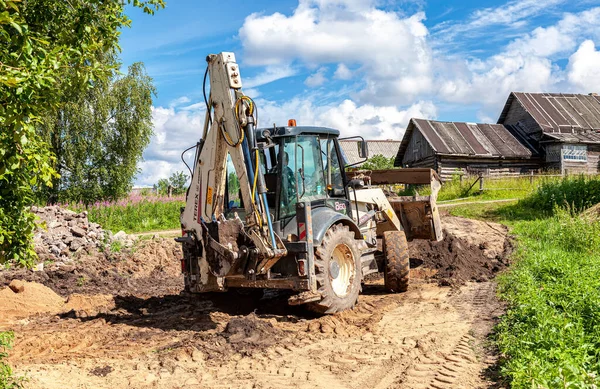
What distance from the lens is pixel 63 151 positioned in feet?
94.0

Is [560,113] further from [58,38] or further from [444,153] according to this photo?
[58,38]

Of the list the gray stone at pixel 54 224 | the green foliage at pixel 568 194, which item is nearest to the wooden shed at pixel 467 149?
the green foliage at pixel 568 194

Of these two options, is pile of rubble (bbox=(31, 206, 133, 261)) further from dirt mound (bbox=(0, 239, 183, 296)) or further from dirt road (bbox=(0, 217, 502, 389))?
dirt road (bbox=(0, 217, 502, 389))

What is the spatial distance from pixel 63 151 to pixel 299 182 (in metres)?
24.1

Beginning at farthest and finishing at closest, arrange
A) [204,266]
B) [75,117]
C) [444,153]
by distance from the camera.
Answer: [444,153]
[75,117]
[204,266]

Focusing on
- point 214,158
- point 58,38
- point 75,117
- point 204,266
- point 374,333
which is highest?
point 75,117

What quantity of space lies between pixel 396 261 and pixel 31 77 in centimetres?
666

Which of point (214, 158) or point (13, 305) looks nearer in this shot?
point (214, 158)

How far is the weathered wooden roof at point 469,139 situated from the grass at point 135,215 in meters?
16.3

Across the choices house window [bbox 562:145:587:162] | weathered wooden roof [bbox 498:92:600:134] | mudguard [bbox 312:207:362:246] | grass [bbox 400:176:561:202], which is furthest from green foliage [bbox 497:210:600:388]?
weathered wooden roof [bbox 498:92:600:134]

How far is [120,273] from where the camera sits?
44.1 ft

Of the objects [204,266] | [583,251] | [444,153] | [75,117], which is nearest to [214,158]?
[204,266]

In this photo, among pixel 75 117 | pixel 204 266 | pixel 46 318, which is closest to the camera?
pixel 204 266

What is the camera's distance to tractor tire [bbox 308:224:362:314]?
24.9 ft
